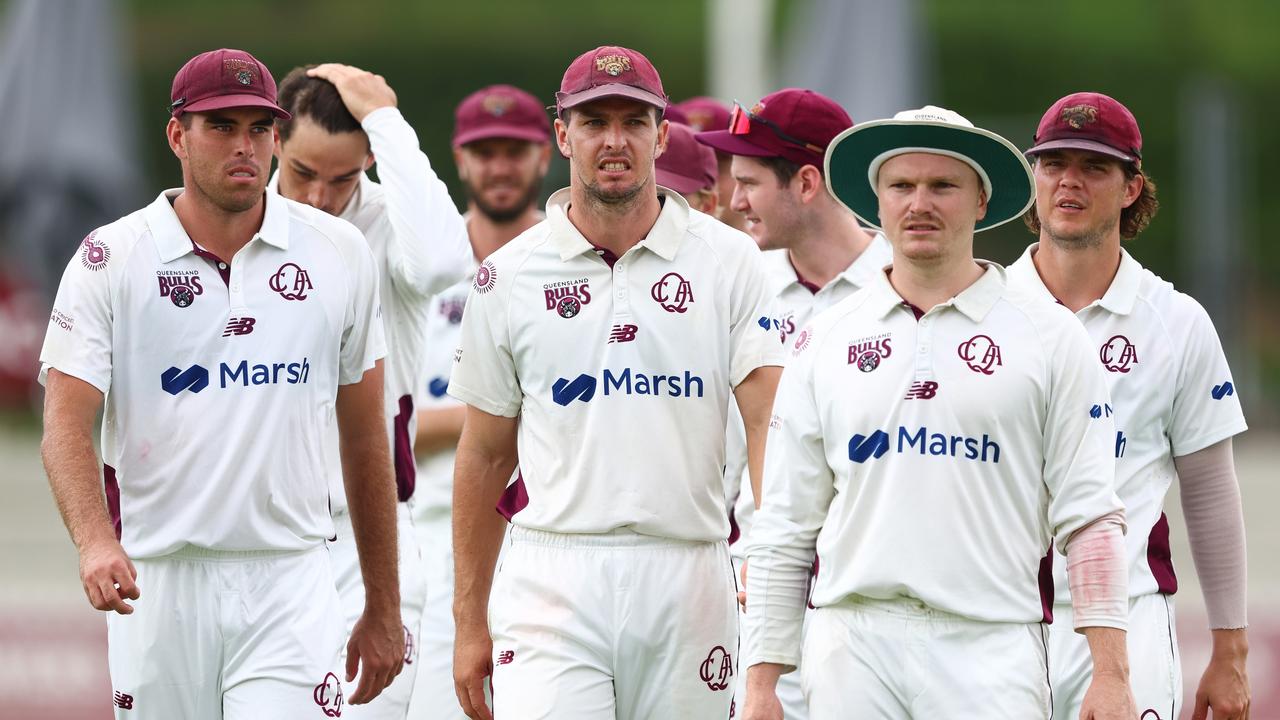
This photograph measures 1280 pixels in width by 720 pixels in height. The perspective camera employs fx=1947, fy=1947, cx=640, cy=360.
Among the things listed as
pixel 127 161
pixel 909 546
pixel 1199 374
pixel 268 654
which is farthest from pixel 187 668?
pixel 127 161

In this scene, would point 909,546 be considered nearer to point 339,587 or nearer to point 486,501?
point 486,501

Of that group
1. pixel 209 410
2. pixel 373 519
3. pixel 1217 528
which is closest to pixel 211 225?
pixel 209 410

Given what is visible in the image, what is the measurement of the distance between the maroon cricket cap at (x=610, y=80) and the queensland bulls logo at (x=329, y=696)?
1.72 m

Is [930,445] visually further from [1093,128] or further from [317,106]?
[317,106]

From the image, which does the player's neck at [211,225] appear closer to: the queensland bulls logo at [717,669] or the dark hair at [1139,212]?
the queensland bulls logo at [717,669]

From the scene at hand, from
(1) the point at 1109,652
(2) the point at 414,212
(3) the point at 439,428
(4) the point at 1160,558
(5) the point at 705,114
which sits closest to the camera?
(1) the point at 1109,652

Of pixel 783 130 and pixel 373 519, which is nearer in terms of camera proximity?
pixel 373 519

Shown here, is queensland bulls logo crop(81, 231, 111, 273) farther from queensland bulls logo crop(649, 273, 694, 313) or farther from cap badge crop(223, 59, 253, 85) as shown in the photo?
queensland bulls logo crop(649, 273, 694, 313)

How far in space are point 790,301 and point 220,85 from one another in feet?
7.42

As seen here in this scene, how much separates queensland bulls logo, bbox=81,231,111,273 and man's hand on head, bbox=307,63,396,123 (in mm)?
1392

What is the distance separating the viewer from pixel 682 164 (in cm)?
715

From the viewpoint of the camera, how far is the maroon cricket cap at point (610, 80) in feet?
17.5

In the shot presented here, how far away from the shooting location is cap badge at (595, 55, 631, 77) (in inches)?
210

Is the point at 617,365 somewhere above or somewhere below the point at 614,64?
below
